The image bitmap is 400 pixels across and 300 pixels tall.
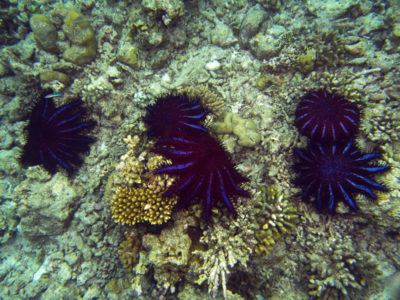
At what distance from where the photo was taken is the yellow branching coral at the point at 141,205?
4.04m

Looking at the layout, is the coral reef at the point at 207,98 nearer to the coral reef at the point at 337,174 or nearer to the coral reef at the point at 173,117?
the coral reef at the point at 173,117

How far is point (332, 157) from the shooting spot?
400 cm

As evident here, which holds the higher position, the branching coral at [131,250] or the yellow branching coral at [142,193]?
the yellow branching coral at [142,193]

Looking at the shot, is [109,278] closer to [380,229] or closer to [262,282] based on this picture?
[262,282]

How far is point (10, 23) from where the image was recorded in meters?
6.29

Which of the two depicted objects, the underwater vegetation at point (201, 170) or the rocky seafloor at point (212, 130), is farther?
the rocky seafloor at point (212, 130)

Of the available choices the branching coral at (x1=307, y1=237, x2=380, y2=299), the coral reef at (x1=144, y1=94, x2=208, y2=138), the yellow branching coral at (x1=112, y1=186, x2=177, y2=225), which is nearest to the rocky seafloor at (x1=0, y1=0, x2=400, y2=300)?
the branching coral at (x1=307, y1=237, x2=380, y2=299)

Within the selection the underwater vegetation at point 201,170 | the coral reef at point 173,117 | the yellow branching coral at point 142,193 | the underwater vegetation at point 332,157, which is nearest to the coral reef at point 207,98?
the coral reef at point 173,117

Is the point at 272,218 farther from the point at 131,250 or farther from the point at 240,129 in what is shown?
the point at 131,250

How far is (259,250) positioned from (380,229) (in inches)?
100

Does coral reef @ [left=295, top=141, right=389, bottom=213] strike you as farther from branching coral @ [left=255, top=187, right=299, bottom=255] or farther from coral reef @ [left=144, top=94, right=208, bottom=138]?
coral reef @ [left=144, top=94, right=208, bottom=138]

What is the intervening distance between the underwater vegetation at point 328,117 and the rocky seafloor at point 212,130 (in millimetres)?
429

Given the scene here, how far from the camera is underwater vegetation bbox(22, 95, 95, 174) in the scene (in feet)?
16.0

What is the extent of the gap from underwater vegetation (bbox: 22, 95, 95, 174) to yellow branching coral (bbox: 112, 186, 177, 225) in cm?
182
